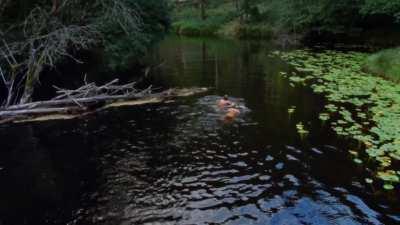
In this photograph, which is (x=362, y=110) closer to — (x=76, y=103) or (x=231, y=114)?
(x=231, y=114)

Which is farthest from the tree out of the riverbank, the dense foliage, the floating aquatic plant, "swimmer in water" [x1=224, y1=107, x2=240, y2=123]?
the riverbank

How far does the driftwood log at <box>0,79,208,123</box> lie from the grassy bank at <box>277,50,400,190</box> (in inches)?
227

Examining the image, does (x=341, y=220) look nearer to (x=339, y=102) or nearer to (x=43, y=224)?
(x=43, y=224)

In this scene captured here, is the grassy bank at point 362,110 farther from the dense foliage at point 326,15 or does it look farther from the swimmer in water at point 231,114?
the dense foliage at point 326,15

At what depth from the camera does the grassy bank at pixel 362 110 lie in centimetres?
904

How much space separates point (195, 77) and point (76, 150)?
1035 centimetres

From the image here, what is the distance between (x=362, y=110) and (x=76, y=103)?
905 cm

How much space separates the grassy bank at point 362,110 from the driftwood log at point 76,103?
5758 mm

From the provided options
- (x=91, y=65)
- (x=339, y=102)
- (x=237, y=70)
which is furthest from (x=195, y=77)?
(x=339, y=102)

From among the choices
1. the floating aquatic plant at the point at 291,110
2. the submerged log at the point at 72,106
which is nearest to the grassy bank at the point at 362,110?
the floating aquatic plant at the point at 291,110

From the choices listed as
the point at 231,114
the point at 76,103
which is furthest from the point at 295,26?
the point at 76,103

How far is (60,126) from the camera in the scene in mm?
12133

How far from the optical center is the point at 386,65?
17969 mm

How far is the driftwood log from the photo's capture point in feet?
40.4
